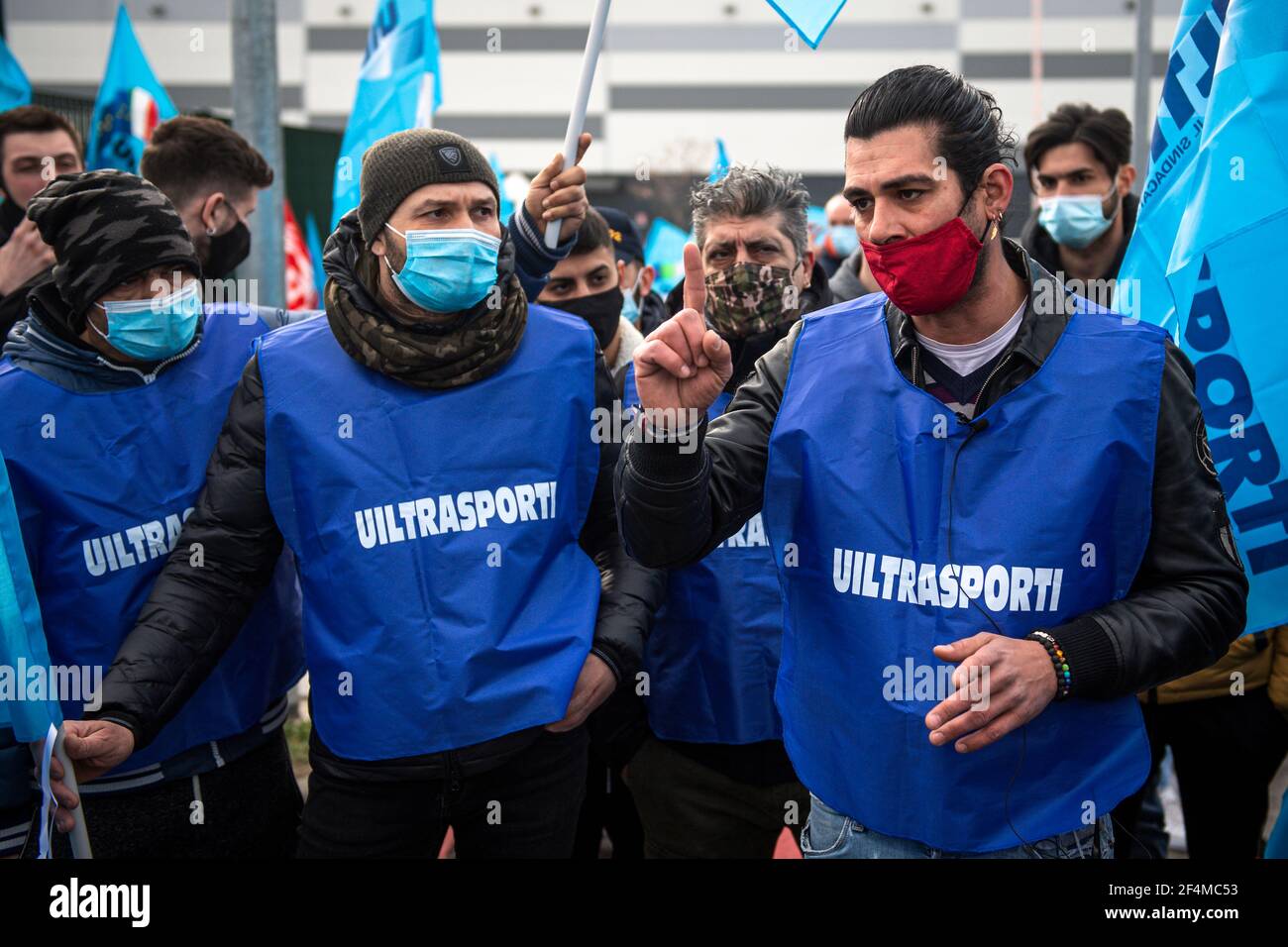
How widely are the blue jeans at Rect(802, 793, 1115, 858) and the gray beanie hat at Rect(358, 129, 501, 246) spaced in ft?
5.59

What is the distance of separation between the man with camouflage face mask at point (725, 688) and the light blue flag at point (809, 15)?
983mm

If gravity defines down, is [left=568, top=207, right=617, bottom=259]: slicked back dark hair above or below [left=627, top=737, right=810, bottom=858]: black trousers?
above

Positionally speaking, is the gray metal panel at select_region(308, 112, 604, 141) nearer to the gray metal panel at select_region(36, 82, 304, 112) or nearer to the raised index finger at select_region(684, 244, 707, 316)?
the gray metal panel at select_region(36, 82, 304, 112)

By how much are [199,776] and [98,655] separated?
0.40 metres

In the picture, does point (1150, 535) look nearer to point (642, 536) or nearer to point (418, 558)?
point (642, 536)

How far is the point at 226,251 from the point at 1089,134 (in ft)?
10.5

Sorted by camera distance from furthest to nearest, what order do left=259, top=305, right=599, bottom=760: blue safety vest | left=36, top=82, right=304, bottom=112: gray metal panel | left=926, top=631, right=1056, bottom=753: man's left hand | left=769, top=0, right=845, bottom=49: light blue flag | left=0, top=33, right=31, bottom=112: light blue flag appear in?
left=36, top=82, right=304, bottom=112: gray metal panel, left=0, top=33, right=31, bottom=112: light blue flag, left=259, top=305, right=599, bottom=760: blue safety vest, left=769, top=0, right=845, bottom=49: light blue flag, left=926, top=631, right=1056, bottom=753: man's left hand

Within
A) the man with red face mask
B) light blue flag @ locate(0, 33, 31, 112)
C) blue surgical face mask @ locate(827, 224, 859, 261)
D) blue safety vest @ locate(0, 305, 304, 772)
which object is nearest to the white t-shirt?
the man with red face mask

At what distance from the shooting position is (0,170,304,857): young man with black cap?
9.82 feet

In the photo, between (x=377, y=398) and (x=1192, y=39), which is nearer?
(x=377, y=398)

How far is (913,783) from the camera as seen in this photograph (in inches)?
92.8

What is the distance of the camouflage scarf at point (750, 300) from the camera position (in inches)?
140
